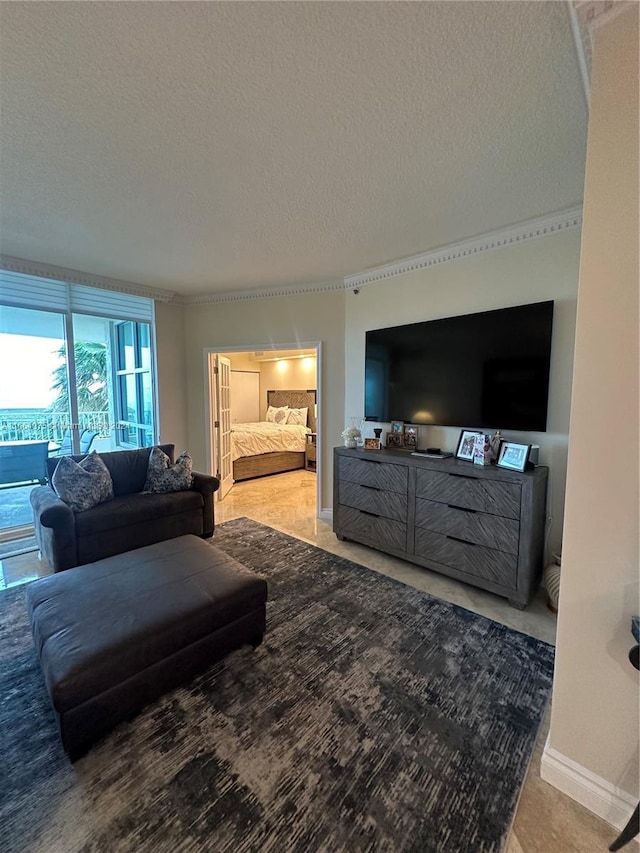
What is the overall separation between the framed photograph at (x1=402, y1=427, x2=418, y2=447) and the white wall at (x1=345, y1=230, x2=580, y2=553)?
0.06m

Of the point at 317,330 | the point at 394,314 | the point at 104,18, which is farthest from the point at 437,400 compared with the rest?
the point at 104,18

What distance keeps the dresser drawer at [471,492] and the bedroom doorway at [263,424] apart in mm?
1539

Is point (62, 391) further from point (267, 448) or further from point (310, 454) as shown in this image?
point (310, 454)

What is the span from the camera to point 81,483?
2.92 meters

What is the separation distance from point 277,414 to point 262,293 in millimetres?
3779

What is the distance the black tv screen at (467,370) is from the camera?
254 cm

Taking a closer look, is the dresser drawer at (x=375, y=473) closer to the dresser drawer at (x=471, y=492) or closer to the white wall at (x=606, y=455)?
the dresser drawer at (x=471, y=492)

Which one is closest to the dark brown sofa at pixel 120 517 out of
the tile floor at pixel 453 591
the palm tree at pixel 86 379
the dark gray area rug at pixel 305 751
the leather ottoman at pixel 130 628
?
the tile floor at pixel 453 591

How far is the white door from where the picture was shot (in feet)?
15.9

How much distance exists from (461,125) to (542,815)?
8.97 feet

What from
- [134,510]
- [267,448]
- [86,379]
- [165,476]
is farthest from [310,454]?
[134,510]

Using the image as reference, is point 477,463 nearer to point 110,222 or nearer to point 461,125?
point 461,125

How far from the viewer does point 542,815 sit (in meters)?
1.20

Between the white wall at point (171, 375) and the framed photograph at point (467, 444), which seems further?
the white wall at point (171, 375)
